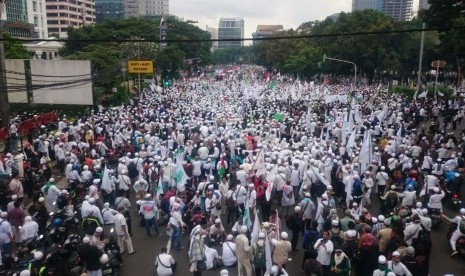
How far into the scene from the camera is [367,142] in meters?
12.8

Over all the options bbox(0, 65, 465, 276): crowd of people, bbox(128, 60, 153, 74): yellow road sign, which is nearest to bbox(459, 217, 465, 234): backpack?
bbox(0, 65, 465, 276): crowd of people

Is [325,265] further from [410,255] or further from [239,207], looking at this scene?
[239,207]

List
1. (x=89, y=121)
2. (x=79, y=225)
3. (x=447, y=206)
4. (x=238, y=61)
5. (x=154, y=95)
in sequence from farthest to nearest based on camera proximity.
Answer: (x=238, y=61) < (x=154, y=95) < (x=89, y=121) < (x=447, y=206) < (x=79, y=225)

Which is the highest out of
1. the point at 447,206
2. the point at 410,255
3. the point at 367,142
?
the point at 367,142

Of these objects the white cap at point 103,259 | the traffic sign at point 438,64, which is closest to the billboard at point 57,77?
the white cap at point 103,259

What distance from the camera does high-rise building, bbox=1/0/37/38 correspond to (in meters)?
65.1

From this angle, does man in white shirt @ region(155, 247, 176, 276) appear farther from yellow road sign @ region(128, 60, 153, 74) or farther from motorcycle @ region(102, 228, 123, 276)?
yellow road sign @ region(128, 60, 153, 74)

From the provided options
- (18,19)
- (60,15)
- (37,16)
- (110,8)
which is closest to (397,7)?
(110,8)

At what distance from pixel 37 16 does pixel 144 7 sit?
297 feet

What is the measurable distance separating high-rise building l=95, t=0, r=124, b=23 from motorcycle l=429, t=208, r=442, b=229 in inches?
5328

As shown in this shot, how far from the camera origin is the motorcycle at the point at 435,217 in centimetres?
1069

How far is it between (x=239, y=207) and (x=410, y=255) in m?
4.49

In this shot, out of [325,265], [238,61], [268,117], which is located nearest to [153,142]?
[268,117]

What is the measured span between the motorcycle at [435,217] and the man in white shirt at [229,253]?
203 inches
